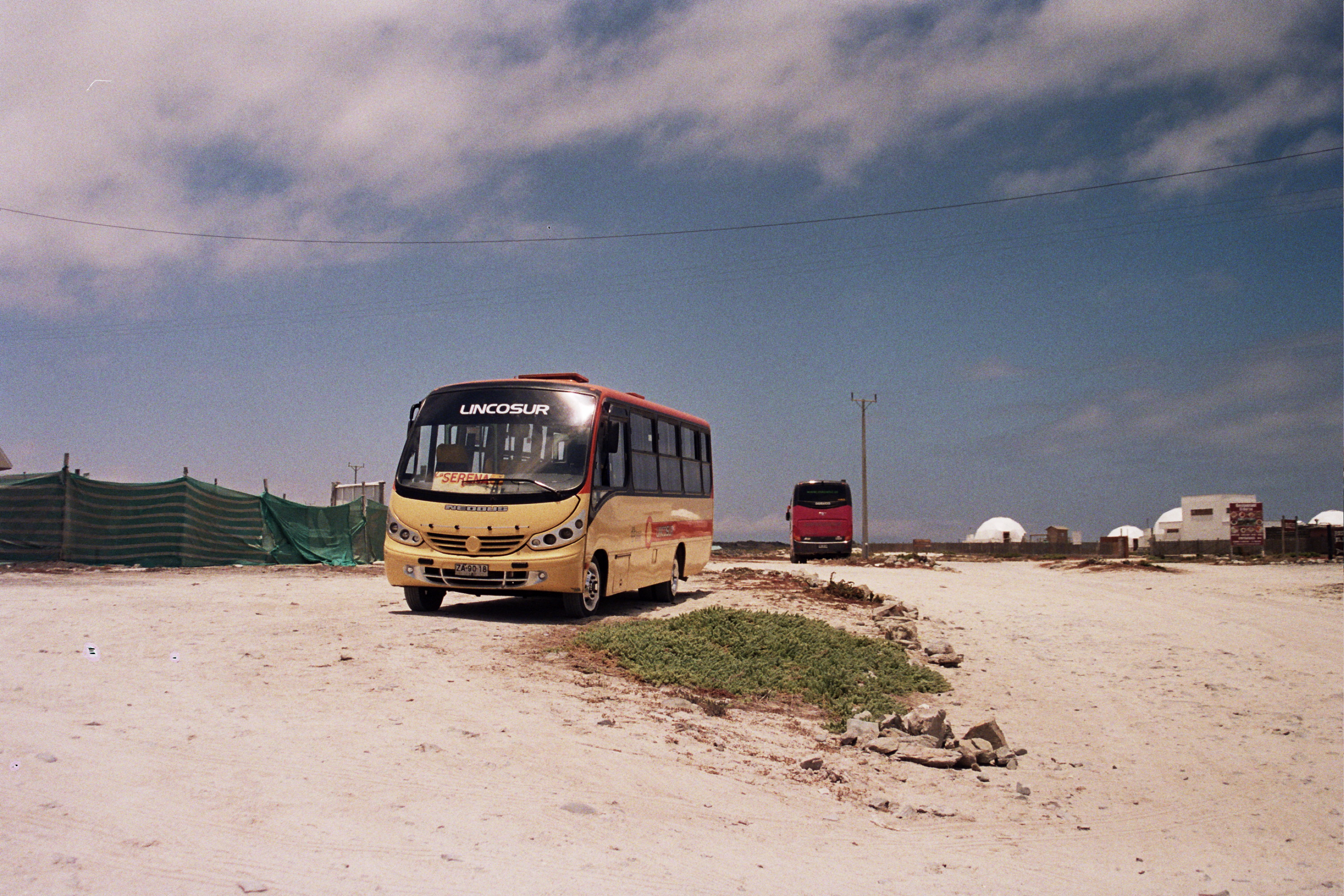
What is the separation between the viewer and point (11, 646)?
8.73m

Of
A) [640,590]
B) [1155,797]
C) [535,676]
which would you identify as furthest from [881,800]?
[640,590]

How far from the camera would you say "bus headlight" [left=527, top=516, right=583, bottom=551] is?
12.5m

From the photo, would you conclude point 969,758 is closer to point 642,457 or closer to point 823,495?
point 642,457

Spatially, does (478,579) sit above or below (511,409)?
below

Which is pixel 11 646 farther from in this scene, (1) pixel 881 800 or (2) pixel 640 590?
(2) pixel 640 590

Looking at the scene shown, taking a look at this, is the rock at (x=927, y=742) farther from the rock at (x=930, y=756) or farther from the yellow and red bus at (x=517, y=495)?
the yellow and red bus at (x=517, y=495)

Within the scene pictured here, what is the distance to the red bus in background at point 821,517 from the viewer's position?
135ft

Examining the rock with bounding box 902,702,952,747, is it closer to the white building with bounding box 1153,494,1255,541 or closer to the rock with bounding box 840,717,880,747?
the rock with bounding box 840,717,880,747

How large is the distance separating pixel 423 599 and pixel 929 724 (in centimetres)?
735

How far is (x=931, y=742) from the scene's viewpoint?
8.37 m

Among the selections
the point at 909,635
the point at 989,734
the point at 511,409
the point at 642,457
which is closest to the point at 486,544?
the point at 511,409

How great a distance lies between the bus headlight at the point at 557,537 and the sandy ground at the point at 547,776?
3.14 feet

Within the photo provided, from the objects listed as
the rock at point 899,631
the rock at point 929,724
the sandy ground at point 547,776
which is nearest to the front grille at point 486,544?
the sandy ground at point 547,776

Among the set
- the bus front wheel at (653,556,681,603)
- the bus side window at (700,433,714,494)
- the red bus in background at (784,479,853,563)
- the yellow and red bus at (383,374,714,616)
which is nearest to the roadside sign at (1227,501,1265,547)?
the red bus in background at (784,479,853,563)
